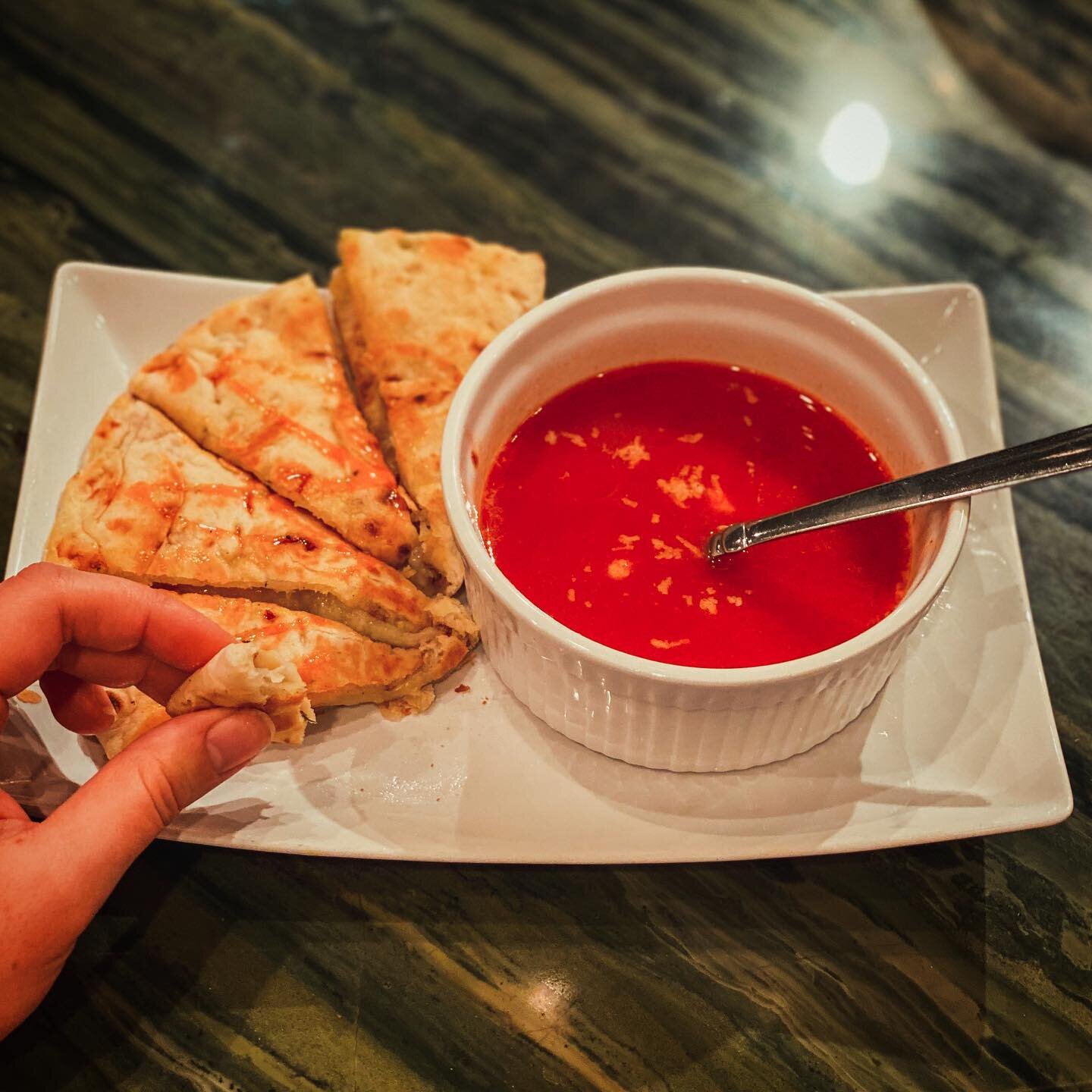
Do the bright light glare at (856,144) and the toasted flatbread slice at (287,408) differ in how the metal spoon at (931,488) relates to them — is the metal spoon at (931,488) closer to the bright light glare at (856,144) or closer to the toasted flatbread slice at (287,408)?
the toasted flatbread slice at (287,408)

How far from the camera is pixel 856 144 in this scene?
4508mm

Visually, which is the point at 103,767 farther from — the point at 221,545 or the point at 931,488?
the point at 931,488

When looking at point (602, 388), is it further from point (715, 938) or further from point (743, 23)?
point (743, 23)

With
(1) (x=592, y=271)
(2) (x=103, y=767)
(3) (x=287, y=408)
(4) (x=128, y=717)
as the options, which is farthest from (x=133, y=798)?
(1) (x=592, y=271)

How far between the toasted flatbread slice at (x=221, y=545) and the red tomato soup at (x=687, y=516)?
339 mm

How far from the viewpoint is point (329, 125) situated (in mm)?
4484

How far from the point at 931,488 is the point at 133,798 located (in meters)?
1.72

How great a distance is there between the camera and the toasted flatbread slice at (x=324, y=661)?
2.61 m

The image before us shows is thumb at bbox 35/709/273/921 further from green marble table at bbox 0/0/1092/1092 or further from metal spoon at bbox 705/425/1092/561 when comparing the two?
metal spoon at bbox 705/425/1092/561

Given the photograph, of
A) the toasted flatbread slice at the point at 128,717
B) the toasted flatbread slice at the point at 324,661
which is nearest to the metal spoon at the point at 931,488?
the toasted flatbread slice at the point at 324,661

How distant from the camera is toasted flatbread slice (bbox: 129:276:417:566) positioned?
2.93m

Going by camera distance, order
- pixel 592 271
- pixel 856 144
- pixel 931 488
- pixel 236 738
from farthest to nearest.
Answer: pixel 856 144
pixel 592 271
pixel 931 488
pixel 236 738

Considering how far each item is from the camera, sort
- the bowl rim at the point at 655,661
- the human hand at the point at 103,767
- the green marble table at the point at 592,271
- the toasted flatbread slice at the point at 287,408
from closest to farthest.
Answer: the human hand at the point at 103,767, the bowl rim at the point at 655,661, the green marble table at the point at 592,271, the toasted flatbread slice at the point at 287,408

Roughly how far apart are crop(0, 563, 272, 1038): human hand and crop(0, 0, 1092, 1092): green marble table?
0.49 m
